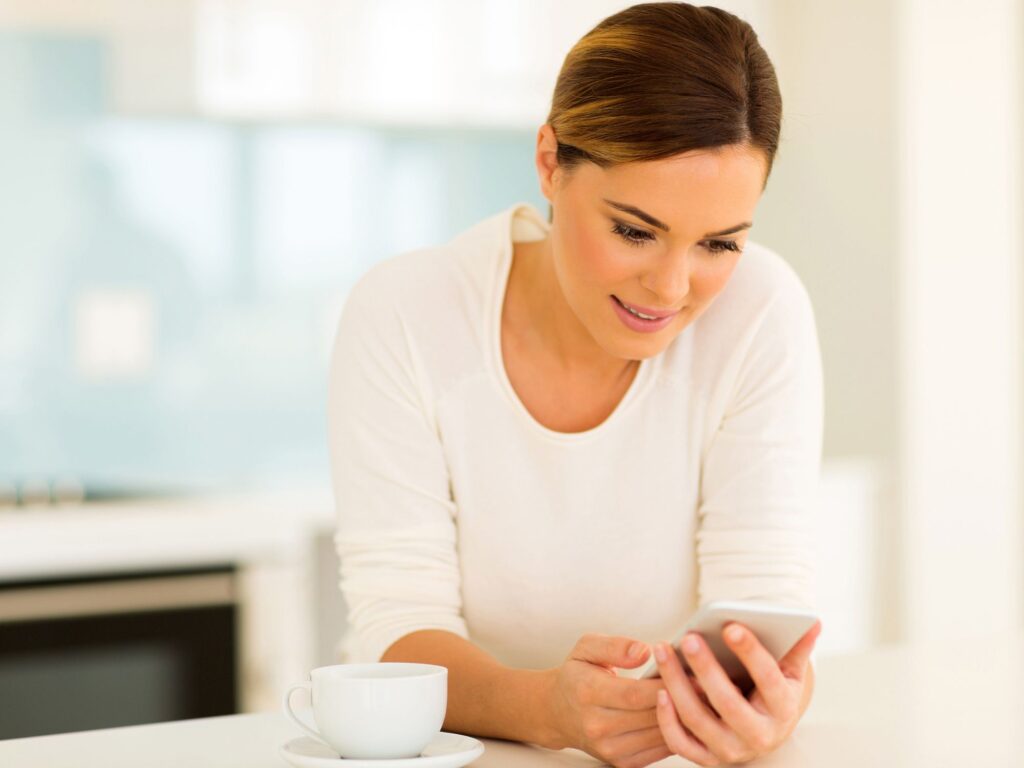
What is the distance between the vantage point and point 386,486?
1.37 meters

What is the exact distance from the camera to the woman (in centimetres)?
121

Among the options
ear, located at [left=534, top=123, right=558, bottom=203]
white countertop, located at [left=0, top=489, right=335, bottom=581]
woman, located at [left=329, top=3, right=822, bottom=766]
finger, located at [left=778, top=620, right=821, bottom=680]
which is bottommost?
white countertop, located at [left=0, top=489, right=335, bottom=581]

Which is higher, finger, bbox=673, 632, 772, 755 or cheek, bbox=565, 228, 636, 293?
cheek, bbox=565, 228, 636, 293

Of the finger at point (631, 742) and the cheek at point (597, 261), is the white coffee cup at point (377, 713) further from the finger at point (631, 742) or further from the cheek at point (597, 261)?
the cheek at point (597, 261)

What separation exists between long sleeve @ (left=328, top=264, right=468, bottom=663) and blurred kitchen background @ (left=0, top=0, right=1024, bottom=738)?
1.79m

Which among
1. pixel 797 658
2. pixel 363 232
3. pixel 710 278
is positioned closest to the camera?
pixel 797 658

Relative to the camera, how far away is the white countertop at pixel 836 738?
101 centimetres

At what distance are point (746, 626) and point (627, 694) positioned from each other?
0.42 ft

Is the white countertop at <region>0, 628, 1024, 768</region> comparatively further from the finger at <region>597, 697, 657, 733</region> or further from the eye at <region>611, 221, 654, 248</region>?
the eye at <region>611, 221, 654, 248</region>

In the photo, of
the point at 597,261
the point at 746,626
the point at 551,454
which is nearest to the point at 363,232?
the point at 551,454

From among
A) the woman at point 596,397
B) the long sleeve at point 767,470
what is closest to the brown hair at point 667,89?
the woman at point 596,397

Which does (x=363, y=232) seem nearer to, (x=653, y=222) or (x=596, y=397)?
(x=596, y=397)

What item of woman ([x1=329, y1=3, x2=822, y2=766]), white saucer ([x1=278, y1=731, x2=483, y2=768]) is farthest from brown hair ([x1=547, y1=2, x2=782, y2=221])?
white saucer ([x1=278, y1=731, x2=483, y2=768])

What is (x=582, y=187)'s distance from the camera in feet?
4.20
